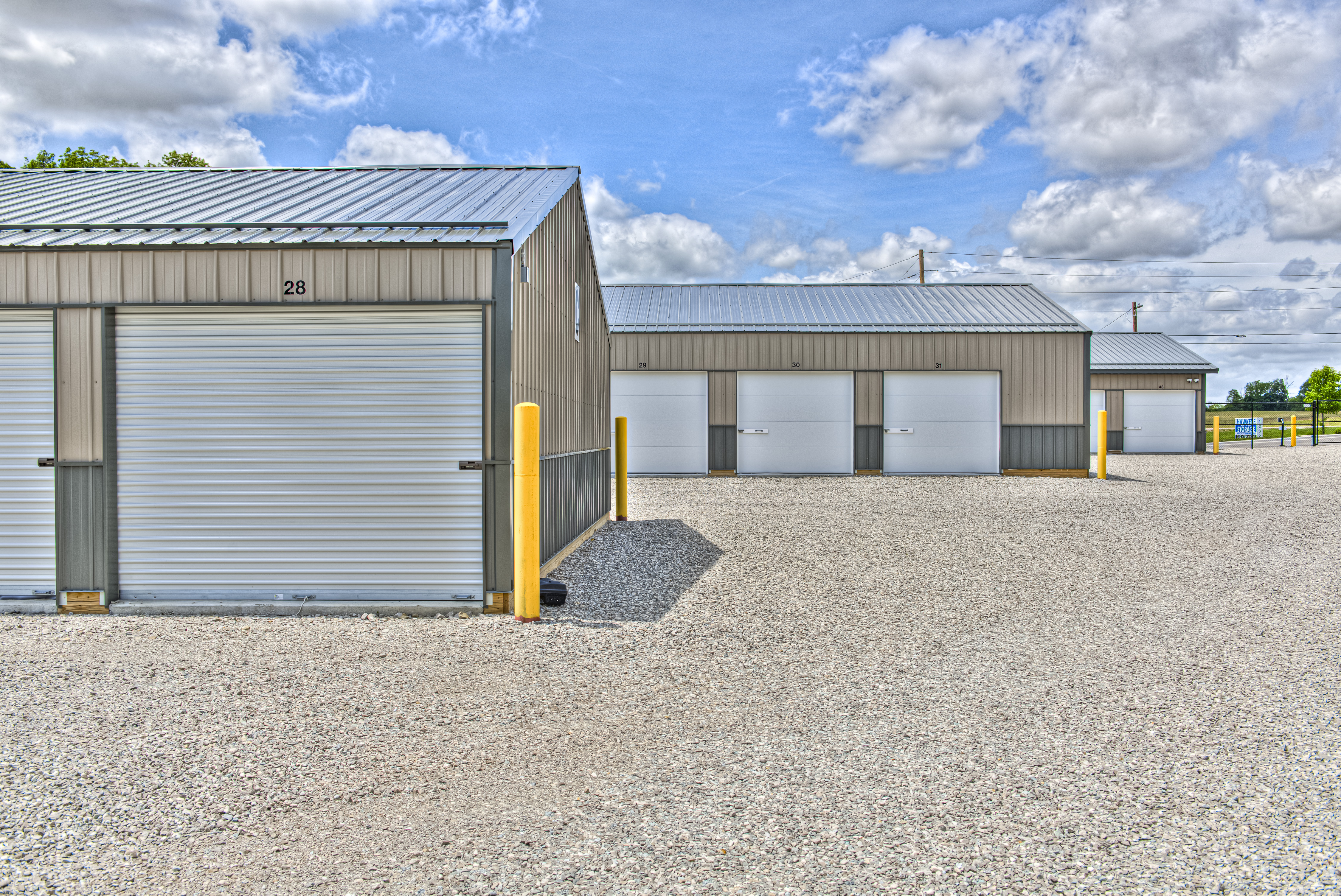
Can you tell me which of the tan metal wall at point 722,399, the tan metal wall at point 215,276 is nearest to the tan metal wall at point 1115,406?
the tan metal wall at point 722,399

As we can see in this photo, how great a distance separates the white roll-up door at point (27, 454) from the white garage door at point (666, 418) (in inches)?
547

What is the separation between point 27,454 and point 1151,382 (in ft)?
106

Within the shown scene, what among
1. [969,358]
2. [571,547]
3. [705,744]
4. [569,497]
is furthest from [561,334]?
[969,358]

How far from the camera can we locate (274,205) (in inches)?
315

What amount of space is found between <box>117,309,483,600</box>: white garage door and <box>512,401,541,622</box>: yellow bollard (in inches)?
18.5

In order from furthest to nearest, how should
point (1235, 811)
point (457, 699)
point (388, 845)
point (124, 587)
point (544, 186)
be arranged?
point (544, 186) → point (124, 587) → point (457, 699) → point (1235, 811) → point (388, 845)

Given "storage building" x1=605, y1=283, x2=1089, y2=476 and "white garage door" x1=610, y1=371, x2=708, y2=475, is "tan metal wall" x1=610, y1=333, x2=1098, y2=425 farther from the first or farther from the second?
"white garage door" x1=610, y1=371, x2=708, y2=475

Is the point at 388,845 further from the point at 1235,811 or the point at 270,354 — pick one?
the point at 270,354

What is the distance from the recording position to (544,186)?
892cm

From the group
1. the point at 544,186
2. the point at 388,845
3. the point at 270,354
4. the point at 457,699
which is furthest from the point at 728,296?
the point at 388,845

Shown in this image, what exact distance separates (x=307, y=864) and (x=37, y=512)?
18.7ft

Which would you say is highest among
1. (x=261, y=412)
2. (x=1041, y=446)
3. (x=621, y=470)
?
(x=261, y=412)

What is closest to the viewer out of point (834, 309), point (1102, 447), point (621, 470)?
point (621, 470)

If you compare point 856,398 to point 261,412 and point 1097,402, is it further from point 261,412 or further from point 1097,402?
point 261,412
